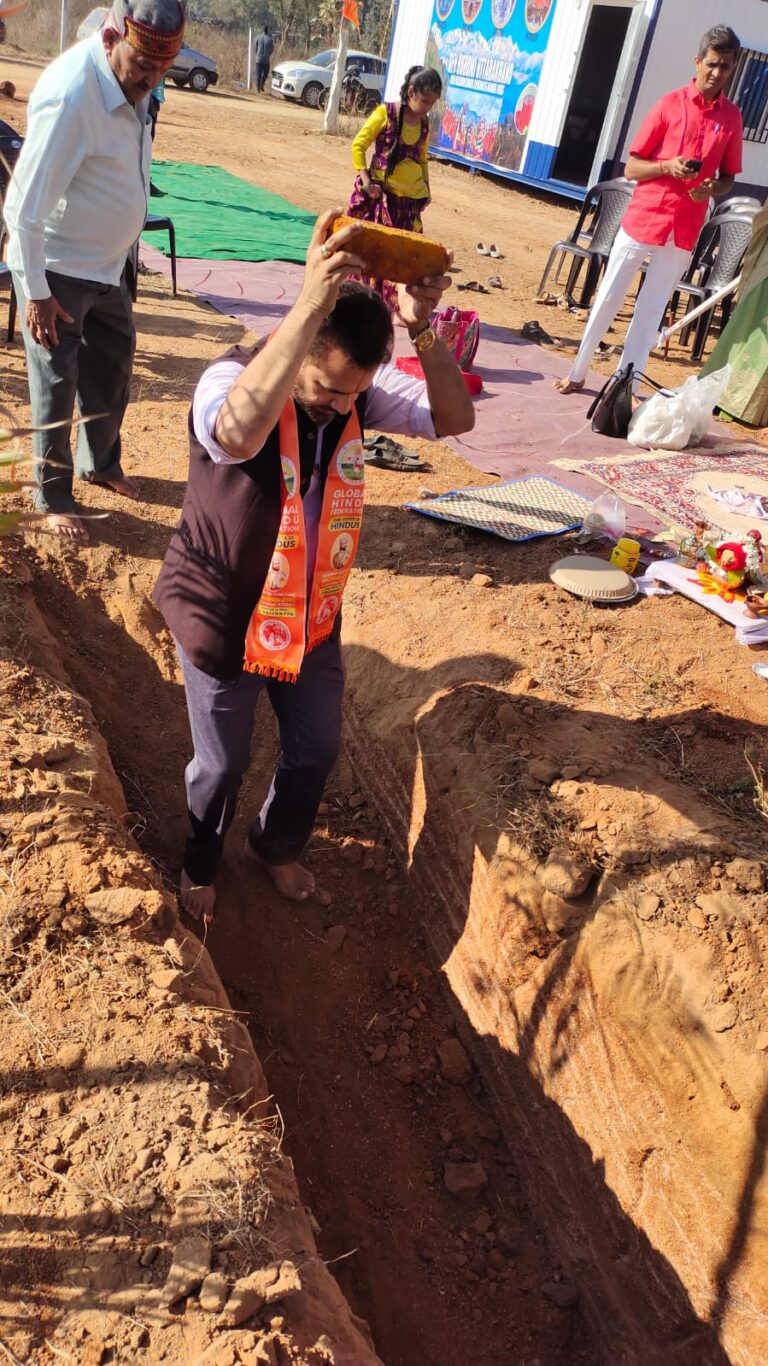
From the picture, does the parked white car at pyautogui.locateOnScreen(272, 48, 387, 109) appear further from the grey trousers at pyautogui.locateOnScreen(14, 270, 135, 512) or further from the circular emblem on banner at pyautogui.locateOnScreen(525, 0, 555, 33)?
the grey trousers at pyautogui.locateOnScreen(14, 270, 135, 512)

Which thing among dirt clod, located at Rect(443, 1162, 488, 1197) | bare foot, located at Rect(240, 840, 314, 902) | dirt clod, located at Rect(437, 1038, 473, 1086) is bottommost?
dirt clod, located at Rect(443, 1162, 488, 1197)

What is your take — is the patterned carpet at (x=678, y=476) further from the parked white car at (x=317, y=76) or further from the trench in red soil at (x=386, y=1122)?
the parked white car at (x=317, y=76)

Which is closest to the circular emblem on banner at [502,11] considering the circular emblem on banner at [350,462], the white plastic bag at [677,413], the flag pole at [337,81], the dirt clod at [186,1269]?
the flag pole at [337,81]

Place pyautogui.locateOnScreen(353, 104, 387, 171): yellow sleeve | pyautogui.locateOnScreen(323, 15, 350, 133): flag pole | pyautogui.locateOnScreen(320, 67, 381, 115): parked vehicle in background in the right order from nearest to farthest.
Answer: pyautogui.locateOnScreen(353, 104, 387, 171): yellow sleeve, pyautogui.locateOnScreen(323, 15, 350, 133): flag pole, pyautogui.locateOnScreen(320, 67, 381, 115): parked vehicle in background

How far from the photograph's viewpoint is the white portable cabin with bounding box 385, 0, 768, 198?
13164 mm

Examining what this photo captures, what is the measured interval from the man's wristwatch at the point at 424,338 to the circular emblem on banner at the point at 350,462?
267mm

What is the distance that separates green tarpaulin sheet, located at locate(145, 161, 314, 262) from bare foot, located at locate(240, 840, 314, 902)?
24.2ft

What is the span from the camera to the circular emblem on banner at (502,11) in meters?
14.7

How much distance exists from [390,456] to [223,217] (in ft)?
21.8

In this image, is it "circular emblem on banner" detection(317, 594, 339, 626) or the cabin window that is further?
the cabin window

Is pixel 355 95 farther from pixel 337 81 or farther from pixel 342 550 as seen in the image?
pixel 342 550

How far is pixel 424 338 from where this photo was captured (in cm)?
225

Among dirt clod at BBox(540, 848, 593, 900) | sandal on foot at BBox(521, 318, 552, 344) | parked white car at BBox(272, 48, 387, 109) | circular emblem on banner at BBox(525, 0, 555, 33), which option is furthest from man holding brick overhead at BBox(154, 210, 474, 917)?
parked white car at BBox(272, 48, 387, 109)

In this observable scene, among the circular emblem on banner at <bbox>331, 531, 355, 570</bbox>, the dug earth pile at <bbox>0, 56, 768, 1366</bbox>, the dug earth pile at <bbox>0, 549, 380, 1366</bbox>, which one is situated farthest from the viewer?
the circular emblem on banner at <bbox>331, 531, 355, 570</bbox>
